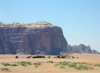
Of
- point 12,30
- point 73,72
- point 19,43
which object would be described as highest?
point 12,30

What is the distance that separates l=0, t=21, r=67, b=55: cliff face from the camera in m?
95.2

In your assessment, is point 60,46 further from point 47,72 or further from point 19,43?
point 47,72

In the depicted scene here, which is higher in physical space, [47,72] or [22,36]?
[22,36]

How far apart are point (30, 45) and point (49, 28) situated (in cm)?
1438

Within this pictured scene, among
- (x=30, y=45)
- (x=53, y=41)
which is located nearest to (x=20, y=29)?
(x=30, y=45)

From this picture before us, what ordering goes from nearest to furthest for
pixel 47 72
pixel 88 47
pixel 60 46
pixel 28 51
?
pixel 47 72, pixel 28 51, pixel 60 46, pixel 88 47

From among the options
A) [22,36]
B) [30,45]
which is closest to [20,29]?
[22,36]

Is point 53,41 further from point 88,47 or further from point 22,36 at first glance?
point 88,47

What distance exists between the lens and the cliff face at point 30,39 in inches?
3750

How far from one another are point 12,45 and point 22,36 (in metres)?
7.34

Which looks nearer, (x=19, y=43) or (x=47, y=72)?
(x=47, y=72)

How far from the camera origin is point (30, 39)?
9888 cm

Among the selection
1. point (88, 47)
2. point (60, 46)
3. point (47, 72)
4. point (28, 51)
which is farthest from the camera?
point (88, 47)

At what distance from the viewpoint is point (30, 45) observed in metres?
97.4
